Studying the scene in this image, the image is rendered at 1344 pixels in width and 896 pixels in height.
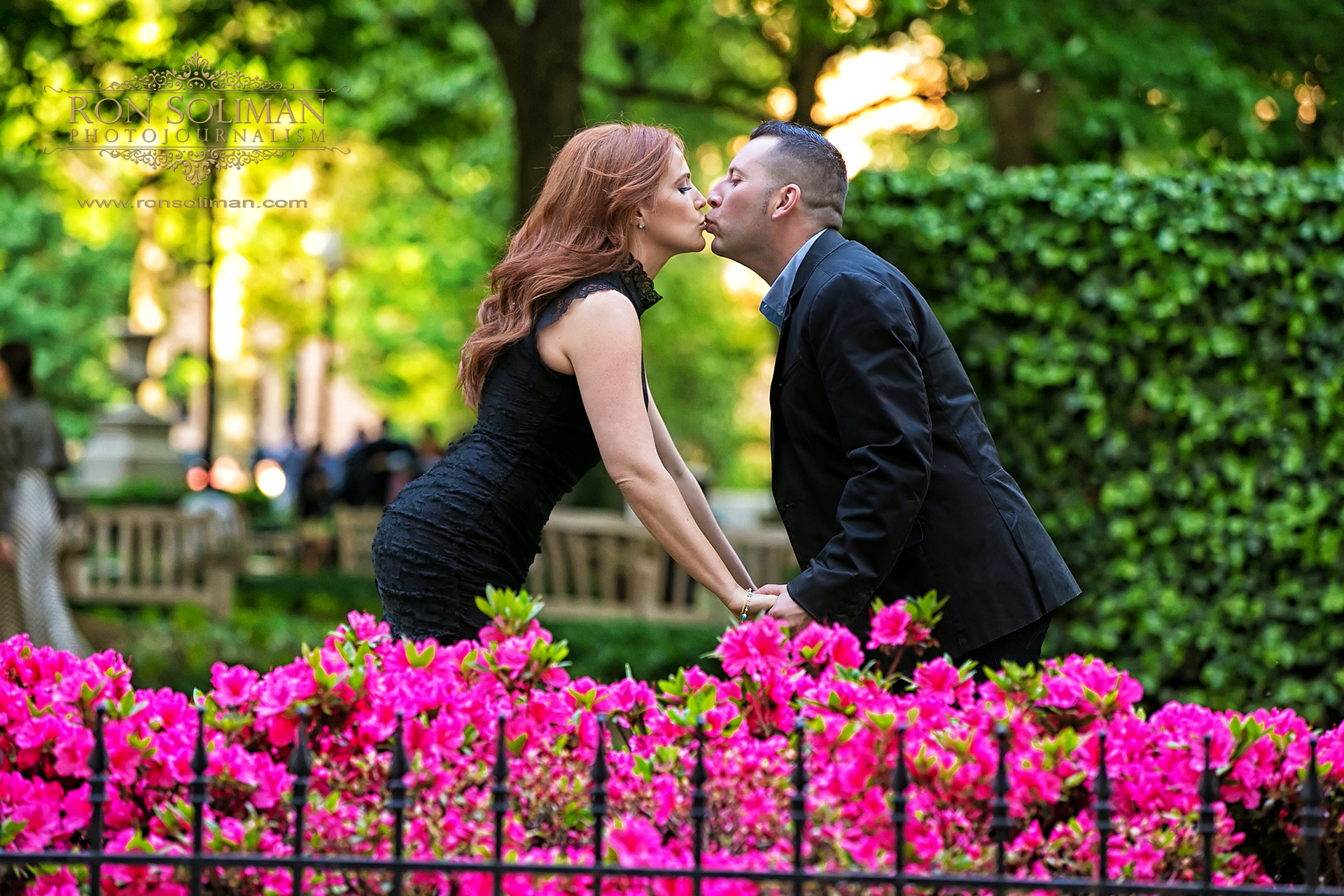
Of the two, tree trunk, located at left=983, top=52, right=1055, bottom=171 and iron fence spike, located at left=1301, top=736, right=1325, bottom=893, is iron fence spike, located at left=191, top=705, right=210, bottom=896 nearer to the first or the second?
iron fence spike, located at left=1301, top=736, right=1325, bottom=893

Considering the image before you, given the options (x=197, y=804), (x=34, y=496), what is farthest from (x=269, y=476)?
(x=197, y=804)

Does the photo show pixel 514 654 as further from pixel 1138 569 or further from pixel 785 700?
pixel 1138 569

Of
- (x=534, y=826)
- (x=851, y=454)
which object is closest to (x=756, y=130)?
(x=851, y=454)

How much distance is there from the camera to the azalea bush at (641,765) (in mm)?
2422

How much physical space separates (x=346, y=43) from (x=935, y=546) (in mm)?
10292

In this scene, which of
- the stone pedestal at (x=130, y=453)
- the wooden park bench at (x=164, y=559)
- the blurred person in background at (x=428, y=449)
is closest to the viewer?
the wooden park bench at (x=164, y=559)

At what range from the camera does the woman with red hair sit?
3.30 metres

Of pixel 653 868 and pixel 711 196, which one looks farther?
pixel 711 196

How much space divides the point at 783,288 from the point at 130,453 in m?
14.5

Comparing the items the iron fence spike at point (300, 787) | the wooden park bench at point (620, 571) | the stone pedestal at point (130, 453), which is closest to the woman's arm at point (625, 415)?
the iron fence spike at point (300, 787)

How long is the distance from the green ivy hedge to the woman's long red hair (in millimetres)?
→ 3830

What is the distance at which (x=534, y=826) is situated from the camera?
8.52 feet

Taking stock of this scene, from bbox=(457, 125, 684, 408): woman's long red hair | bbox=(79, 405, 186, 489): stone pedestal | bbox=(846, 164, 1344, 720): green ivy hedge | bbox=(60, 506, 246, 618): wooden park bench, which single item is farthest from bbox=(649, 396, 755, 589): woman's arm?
bbox=(79, 405, 186, 489): stone pedestal

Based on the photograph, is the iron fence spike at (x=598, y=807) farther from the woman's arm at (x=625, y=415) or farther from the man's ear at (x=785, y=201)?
the man's ear at (x=785, y=201)
